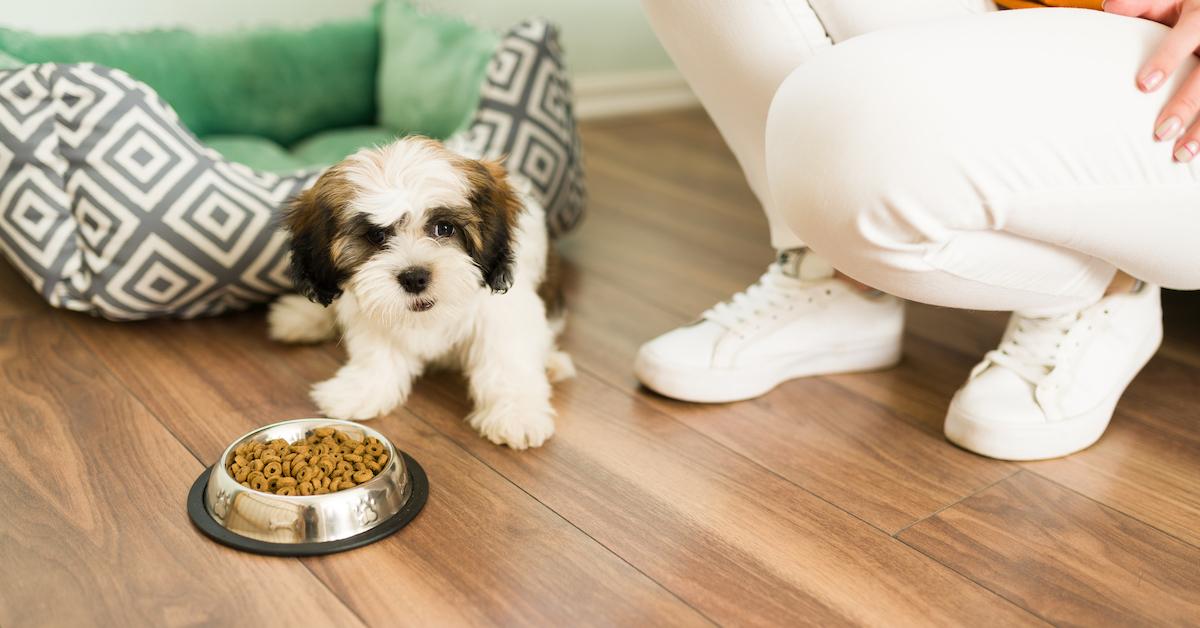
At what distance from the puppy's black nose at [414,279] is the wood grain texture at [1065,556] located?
0.70 m

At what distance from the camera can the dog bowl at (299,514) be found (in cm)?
122

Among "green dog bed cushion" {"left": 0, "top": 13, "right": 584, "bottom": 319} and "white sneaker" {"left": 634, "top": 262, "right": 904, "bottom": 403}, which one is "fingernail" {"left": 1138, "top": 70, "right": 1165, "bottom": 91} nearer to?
"white sneaker" {"left": 634, "top": 262, "right": 904, "bottom": 403}

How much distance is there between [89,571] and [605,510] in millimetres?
607

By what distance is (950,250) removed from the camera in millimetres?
1311

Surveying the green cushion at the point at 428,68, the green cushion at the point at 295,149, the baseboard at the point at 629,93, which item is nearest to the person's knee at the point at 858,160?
the green cushion at the point at 428,68

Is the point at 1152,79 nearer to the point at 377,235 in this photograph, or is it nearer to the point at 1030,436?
the point at 1030,436

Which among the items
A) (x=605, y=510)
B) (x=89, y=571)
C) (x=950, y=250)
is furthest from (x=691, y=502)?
(x=89, y=571)

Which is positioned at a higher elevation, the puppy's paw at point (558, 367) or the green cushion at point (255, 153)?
the green cushion at point (255, 153)

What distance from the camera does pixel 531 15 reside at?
11.1ft

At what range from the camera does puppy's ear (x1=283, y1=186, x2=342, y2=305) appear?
4.72 ft

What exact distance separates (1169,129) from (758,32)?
1.81 ft

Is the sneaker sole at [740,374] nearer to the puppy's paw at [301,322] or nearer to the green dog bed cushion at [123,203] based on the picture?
the puppy's paw at [301,322]

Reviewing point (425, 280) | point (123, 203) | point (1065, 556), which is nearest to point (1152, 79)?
point (1065, 556)

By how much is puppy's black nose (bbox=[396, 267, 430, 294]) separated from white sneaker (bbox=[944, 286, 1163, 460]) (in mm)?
786
